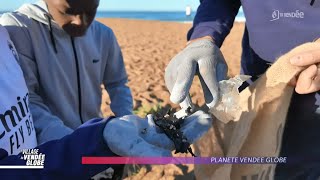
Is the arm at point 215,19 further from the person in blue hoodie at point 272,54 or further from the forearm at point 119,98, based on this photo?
the forearm at point 119,98

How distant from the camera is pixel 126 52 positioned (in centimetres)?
844

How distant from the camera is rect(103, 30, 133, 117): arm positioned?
1.84 meters

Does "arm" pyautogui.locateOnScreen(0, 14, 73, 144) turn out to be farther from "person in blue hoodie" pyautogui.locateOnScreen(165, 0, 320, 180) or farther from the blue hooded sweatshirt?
"person in blue hoodie" pyautogui.locateOnScreen(165, 0, 320, 180)

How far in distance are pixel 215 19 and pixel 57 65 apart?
1.87ft

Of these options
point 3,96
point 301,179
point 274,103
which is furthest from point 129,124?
point 301,179

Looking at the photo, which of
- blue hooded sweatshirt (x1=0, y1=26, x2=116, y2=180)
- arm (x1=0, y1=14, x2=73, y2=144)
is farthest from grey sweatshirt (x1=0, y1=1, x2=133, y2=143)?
blue hooded sweatshirt (x1=0, y1=26, x2=116, y2=180)

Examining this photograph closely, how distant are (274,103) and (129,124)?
49 cm

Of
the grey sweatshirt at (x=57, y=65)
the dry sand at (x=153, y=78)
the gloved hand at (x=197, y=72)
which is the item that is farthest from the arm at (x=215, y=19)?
the dry sand at (x=153, y=78)

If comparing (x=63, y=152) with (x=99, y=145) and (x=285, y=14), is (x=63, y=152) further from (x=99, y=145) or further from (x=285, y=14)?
(x=285, y=14)

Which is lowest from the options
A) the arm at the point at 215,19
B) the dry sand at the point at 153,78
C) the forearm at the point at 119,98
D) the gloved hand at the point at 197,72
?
the dry sand at the point at 153,78

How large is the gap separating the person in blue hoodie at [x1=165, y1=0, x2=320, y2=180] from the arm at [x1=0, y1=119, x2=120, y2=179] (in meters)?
0.29

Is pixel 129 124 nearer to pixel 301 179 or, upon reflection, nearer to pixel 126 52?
pixel 301 179

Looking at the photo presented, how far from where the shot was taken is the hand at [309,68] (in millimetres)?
1103

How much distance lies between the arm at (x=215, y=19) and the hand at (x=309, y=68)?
288mm
